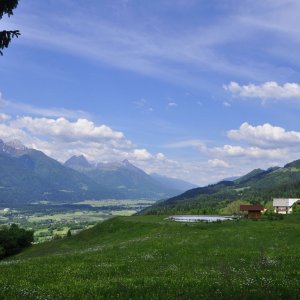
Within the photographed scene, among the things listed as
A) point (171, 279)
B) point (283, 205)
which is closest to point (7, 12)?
point (171, 279)

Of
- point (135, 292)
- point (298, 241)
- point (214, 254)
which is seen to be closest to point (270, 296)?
point (135, 292)

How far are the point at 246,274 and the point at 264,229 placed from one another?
4040 cm

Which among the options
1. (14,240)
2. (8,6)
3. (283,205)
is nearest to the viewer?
(8,6)

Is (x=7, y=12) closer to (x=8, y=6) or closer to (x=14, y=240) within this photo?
(x=8, y=6)

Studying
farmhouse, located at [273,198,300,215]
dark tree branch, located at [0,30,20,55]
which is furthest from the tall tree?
farmhouse, located at [273,198,300,215]

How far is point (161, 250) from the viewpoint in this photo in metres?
41.5

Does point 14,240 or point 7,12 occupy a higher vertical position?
point 7,12

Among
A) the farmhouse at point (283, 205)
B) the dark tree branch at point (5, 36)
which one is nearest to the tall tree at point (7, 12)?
the dark tree branch at point (5, 36)

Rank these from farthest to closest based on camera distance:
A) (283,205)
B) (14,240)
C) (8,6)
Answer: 1. (283,205)
2. (14,240)
3. (8,6)

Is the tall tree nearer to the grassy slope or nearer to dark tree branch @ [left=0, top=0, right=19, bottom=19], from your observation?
dark tree branch @ [left=0, top=0, right=19, bottom=19]

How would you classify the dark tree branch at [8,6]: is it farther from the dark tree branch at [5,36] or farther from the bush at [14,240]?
the bush at [14,240]

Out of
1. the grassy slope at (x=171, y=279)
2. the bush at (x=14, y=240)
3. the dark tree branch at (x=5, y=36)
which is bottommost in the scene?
the bush at (x=14, y=240)

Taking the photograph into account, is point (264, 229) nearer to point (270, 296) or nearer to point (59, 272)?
point (59, 272)

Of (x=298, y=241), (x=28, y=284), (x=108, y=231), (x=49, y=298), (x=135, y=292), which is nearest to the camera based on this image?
(x=49, y=298)
